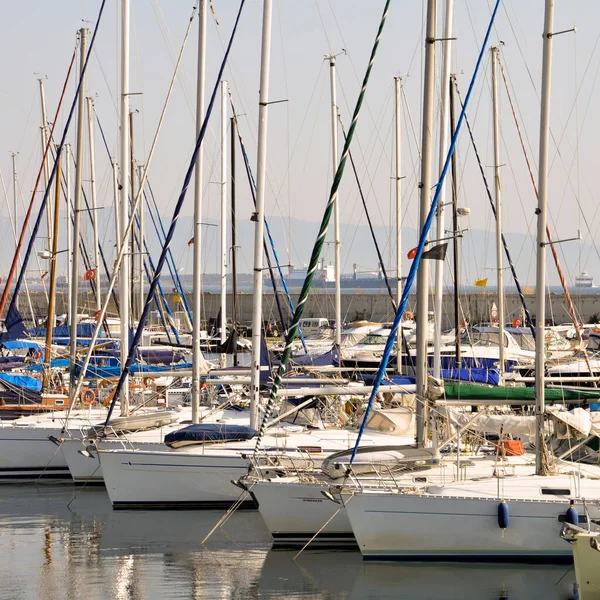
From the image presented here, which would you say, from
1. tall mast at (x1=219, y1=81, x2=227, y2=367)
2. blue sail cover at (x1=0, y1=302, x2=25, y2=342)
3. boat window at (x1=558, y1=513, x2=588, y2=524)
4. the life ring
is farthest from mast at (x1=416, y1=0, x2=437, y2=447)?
blue sail cover at (x1=0, y1=302, x2=25, y2=342)

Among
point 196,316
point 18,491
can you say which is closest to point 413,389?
point 196,316

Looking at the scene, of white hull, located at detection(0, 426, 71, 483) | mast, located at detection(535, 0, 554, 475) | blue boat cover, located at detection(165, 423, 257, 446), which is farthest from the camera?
white hull, located at detection(0, 426, 71, 483)

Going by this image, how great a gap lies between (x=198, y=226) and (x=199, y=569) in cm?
908

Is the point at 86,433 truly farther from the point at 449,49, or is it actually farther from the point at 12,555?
the point at 449,49

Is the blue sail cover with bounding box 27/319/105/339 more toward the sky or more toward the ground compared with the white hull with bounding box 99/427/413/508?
more toward the sky

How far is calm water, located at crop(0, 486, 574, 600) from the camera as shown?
1578cm

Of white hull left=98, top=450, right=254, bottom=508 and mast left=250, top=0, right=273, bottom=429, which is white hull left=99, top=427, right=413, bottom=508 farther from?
mast left=250, top=0, right=273, bottom=429

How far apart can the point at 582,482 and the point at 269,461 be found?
5.40 metres

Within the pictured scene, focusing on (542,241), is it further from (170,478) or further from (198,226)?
(198,226)

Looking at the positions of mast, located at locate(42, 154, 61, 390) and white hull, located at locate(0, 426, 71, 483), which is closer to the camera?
white hull, located at locate(0, 426, 71, 483)

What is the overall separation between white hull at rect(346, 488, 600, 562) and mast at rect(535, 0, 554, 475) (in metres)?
1.34

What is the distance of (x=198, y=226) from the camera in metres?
24.3

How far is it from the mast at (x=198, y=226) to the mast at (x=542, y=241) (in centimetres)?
815

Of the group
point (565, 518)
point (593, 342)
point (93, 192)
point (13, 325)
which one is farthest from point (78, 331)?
point (565, 518)
